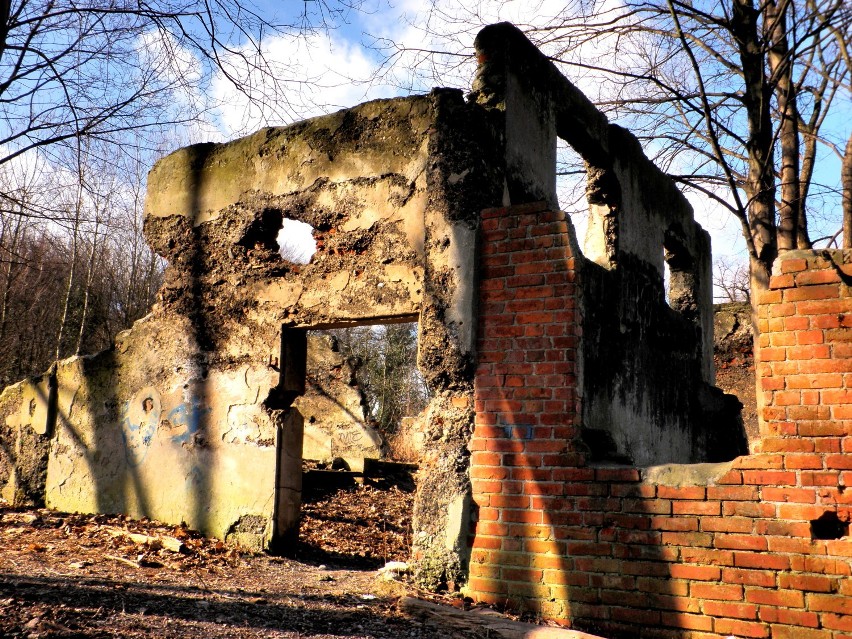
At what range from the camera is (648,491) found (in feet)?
14.7

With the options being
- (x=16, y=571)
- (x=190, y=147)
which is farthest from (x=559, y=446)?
(x=190, y=147)

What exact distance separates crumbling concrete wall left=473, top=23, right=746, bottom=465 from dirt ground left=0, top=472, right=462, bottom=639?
1.89m

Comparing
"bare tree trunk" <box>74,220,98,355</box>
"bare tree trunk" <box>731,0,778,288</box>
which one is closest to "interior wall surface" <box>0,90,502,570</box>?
"bare tree trunk" <box>731,0,778,288</box>

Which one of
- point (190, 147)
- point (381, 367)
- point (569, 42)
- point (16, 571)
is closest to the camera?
point (16, 571)

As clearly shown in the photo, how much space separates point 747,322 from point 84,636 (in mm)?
11417

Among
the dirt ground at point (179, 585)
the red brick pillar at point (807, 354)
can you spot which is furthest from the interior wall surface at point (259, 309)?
the red brick pillar at point (807, 354)

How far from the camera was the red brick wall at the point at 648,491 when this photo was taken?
4.11 m

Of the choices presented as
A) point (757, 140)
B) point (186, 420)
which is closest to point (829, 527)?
point (757, 140)

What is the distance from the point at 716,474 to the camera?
437 cm

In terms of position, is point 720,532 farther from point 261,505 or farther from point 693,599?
point 261,505

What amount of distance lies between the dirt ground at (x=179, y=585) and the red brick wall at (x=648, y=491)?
0.89 meters

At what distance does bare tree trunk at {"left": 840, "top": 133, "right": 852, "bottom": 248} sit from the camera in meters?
7.67

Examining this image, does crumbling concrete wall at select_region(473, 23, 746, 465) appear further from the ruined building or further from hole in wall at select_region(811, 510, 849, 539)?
hole in wall at select_region(811, 510, 849, 539)

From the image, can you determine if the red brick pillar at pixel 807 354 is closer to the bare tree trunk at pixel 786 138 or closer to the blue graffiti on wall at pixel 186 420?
the bare tree trunk at pixel 786 138
